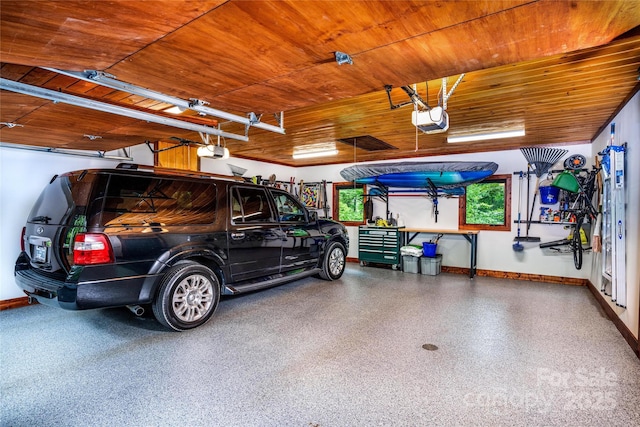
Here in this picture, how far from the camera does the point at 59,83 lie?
3.00 m

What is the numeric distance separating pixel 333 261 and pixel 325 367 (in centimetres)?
334

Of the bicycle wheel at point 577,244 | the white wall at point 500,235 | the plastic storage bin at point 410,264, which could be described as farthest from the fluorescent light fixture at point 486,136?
the plastic storage bin at point 410,264

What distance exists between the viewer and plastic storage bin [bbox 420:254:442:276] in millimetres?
6805

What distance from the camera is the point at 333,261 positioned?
6.08m

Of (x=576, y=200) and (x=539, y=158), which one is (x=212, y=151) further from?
(x=576, y=200)

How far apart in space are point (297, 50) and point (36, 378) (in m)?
3.16

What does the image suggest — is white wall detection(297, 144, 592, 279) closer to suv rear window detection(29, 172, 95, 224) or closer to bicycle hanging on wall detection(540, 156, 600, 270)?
bicycle hanging on wall detection(540, 156, 600, 270)

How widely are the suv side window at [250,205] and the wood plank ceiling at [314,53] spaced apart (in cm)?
103

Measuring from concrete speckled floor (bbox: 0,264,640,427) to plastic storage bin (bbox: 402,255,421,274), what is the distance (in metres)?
2.35

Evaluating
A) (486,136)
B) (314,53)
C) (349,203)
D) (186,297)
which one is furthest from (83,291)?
(349,203)

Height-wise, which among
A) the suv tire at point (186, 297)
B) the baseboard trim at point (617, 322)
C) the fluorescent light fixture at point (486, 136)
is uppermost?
the fluorescent light fixture at point (486, 136)

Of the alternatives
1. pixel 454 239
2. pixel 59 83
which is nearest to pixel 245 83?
pixel 59 83

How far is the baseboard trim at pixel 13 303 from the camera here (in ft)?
14.7

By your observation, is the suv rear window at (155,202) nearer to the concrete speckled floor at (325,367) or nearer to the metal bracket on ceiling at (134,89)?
the metal bracket on ceiling at (134,89)
